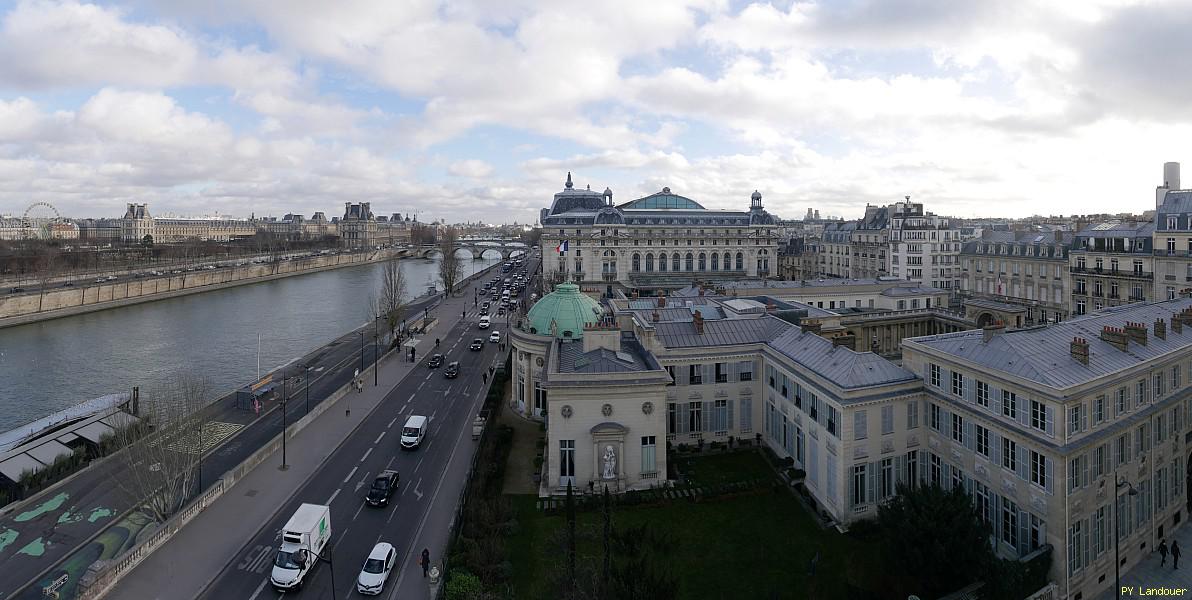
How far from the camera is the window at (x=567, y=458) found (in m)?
22.6

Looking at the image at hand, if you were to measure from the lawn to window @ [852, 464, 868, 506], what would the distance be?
128 centimetres

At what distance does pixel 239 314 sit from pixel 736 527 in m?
65.4

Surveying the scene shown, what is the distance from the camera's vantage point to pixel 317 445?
90.4 ft

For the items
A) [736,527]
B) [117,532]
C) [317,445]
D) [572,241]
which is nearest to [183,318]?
[572,241]

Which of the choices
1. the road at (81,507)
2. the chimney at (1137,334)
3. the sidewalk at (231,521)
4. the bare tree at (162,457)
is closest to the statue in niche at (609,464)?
the sidewalk at (231,521)

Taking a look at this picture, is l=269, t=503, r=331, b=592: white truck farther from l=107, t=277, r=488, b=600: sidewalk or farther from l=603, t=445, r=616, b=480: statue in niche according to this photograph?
l=603, t=445, r=616, b=480: statue in niche

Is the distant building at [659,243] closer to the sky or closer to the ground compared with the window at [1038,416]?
closer to the sky

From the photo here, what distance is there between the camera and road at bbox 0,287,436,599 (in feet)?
57.8

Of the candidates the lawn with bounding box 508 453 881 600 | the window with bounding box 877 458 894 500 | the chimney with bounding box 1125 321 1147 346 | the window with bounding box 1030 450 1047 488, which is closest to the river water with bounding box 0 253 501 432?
the lawn with bounding box 508 453 881 600

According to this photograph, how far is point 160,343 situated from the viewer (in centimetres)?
5416

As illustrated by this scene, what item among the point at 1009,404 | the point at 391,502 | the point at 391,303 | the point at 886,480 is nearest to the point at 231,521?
the point at 391,502

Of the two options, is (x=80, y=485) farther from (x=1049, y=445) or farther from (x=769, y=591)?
(x=1049, y=445)

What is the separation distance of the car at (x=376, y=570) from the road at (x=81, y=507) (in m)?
7.47

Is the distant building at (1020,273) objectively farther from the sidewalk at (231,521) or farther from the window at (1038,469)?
the sidewalk at (231,521)
